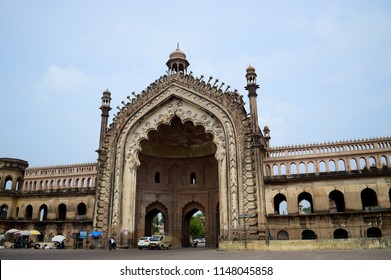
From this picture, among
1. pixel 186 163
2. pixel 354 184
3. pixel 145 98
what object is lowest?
pixel 354 184

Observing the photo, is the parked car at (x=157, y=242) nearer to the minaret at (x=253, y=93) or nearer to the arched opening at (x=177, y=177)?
the arched opening at (x=177, y=177)

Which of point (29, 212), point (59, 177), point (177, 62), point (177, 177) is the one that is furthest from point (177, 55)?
point (29, 212)

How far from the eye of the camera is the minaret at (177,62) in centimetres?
3859

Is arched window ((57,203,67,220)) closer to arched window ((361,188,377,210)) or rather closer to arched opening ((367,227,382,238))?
arched opening ((367,227,382,238))

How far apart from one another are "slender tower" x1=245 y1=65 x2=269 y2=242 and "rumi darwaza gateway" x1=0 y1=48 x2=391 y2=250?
0.09 m

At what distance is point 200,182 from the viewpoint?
3881 centimetres

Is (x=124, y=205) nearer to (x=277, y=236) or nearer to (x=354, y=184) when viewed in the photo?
(x=277, y=236)

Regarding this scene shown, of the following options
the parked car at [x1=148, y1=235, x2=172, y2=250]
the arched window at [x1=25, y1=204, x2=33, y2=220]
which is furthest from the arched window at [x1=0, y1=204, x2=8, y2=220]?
the parked car at [x1=148, y1=235, x2=172, y2=250]

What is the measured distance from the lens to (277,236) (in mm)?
29266

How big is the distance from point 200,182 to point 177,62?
13.9 metres

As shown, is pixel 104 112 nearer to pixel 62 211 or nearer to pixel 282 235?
pixel 62 211

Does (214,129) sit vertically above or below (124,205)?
above
